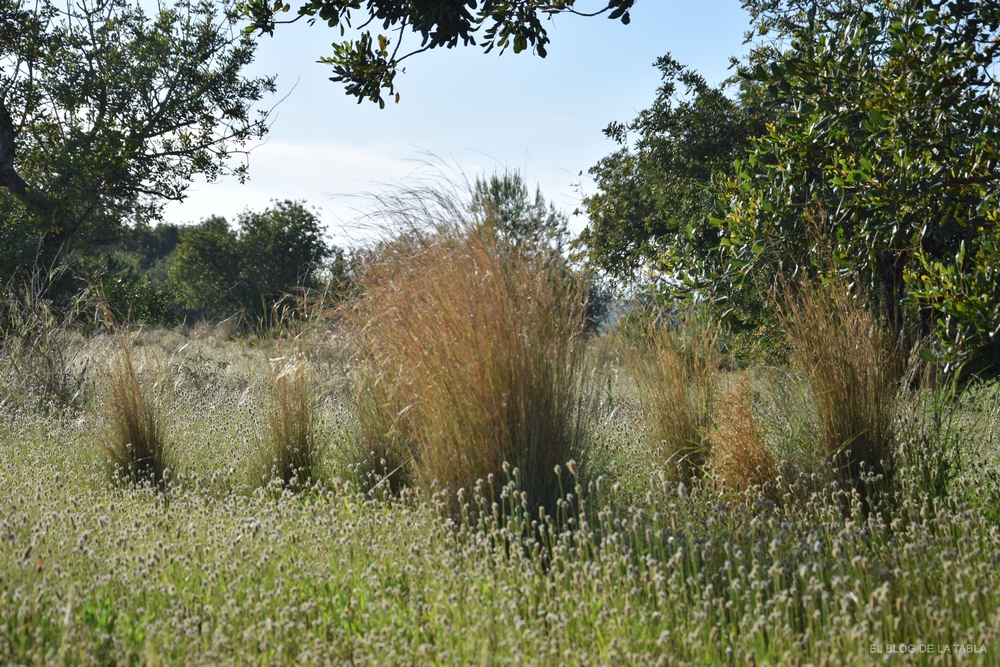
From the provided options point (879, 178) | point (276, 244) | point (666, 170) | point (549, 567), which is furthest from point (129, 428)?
point (276, 244)

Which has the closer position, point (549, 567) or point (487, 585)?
point (487, 585)

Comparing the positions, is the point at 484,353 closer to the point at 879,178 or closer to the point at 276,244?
the point at 879,178

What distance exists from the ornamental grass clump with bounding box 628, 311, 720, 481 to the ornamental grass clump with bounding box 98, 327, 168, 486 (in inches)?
131

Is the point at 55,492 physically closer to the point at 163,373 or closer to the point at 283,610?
the point at 163,373

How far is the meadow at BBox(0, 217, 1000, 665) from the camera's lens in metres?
2.77

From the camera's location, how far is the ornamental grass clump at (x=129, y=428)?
5.58 meters

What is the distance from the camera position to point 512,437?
3926mm

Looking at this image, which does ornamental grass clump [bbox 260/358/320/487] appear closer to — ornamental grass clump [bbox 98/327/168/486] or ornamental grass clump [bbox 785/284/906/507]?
ornamental grass clump [bbox 98/327/168/486]

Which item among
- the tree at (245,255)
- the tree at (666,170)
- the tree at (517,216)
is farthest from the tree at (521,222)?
the tree at (245,255)

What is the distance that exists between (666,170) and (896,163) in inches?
267

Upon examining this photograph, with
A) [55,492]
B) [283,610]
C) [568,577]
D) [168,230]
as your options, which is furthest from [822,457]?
[168,230]

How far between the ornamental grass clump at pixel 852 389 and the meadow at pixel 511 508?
1 centimetres

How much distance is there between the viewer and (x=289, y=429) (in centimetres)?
552

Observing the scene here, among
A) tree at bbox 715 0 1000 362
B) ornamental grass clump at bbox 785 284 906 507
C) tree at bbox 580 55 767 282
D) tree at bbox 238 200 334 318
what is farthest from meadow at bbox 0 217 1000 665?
tree at bbox 238 200 334 318
